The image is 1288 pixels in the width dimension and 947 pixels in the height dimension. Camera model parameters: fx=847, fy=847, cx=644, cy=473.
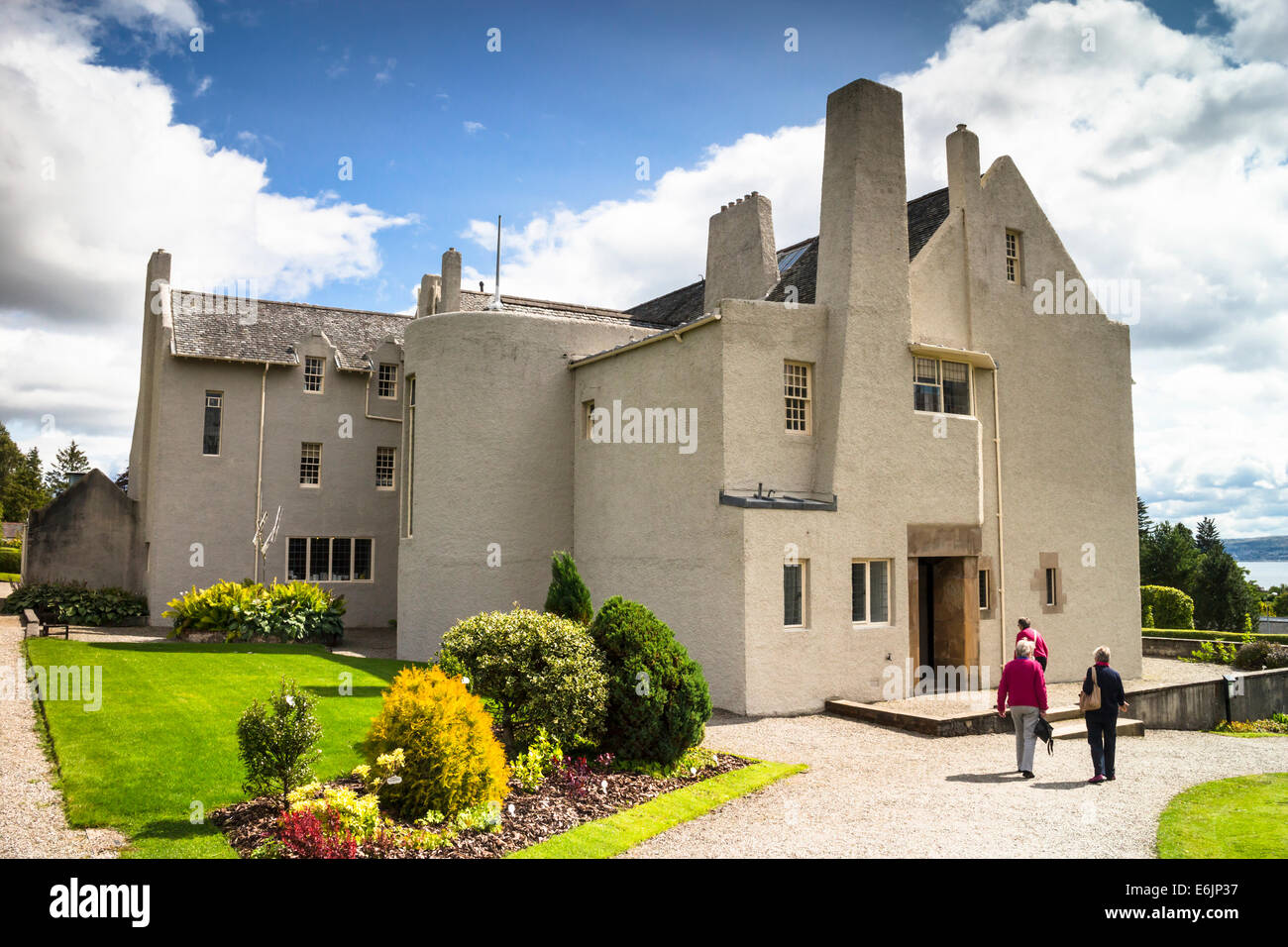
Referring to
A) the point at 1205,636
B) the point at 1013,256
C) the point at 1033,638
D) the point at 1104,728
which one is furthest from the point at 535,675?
the point at 1205,636

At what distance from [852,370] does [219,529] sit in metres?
22.9

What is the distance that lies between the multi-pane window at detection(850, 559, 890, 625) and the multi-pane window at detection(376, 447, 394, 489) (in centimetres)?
2074

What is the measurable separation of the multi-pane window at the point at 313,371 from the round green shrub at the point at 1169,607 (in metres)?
34.9

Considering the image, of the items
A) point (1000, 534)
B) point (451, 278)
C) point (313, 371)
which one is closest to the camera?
point (1000, 534)

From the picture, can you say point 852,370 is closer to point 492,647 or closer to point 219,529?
point 492,647

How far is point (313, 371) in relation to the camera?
1257 inches

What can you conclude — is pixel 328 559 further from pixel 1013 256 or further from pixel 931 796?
pixel 931 796

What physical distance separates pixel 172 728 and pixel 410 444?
13.2 metres

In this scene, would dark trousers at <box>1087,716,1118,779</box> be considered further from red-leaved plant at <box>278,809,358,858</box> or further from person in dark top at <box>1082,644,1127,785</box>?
red-leaved plant at <box>278,809,358,858</box>

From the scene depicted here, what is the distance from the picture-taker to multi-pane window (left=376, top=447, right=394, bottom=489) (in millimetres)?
32844

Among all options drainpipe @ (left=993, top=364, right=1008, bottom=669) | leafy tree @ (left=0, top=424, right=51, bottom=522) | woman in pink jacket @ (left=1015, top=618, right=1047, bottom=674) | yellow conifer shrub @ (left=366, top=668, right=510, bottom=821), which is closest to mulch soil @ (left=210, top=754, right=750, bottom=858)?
yellow conifer shrub @ (left=366, top=668, right=510, bottom=821)

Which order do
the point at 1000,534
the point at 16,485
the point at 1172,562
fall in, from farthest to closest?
1. the point at 16,485
2. the point at 1172,562
3. the point at 1000,534

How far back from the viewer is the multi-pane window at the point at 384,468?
32.8 meters

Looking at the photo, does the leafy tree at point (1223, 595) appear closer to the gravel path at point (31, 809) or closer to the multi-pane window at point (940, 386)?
the multi-pane window at point (940, 386)
